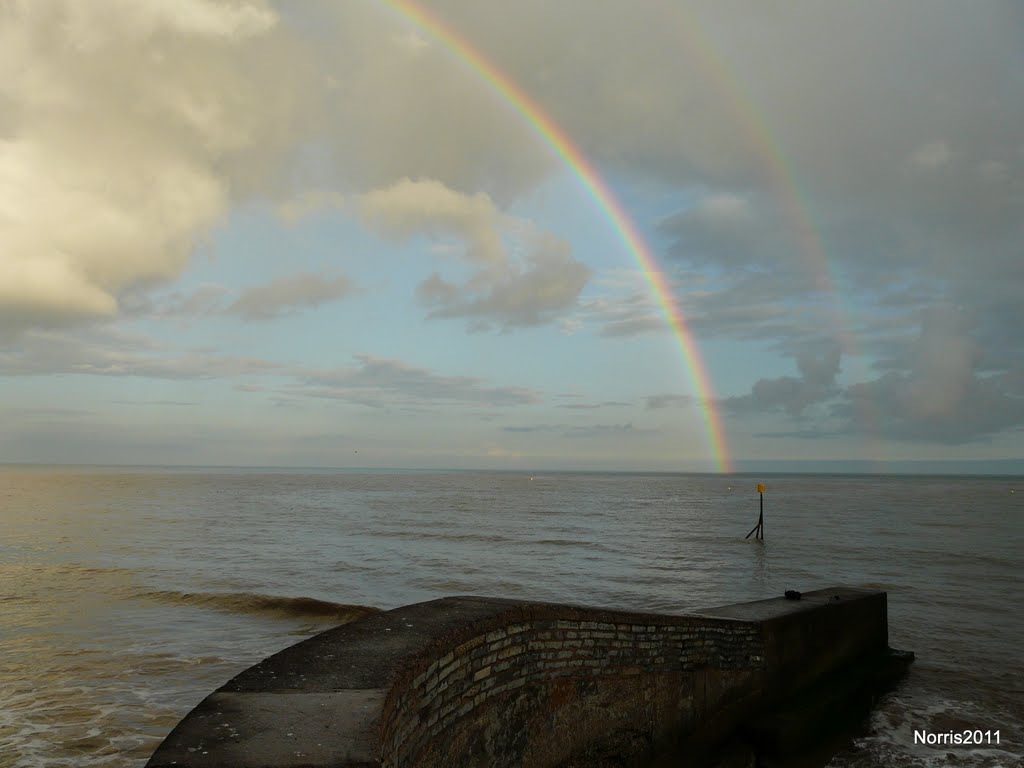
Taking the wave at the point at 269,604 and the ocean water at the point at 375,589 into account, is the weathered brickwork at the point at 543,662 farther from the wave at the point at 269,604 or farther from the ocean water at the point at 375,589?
the wave at the point at 269,604

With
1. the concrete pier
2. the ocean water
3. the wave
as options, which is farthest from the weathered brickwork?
the wave

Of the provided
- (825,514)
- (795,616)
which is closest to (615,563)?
(795,616)

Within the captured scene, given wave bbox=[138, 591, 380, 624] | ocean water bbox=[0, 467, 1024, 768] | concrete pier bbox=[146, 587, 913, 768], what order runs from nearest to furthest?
concrete pier bbox=[146, 587, 913, 768]
ocean water bbox=[0, 467, 1024, 768]
wave bbox=[138, 591, 380, 624]

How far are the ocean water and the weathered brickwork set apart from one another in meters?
2.53

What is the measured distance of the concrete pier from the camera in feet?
14.5

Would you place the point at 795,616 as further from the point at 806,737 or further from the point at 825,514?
the point at 825,514

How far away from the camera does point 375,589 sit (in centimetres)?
2052

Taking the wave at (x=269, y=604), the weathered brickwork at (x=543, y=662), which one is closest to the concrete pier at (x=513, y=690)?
the weathered brickwork at (x=543, y=662)

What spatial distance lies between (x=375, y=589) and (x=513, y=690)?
15.0 m

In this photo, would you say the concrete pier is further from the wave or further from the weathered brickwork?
the wave

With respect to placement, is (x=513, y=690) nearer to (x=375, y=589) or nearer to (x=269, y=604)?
(x=269, y=604)

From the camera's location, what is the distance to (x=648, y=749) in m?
7.88

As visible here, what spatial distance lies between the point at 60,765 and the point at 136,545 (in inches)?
965

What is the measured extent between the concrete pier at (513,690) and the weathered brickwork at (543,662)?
0.05 ft
